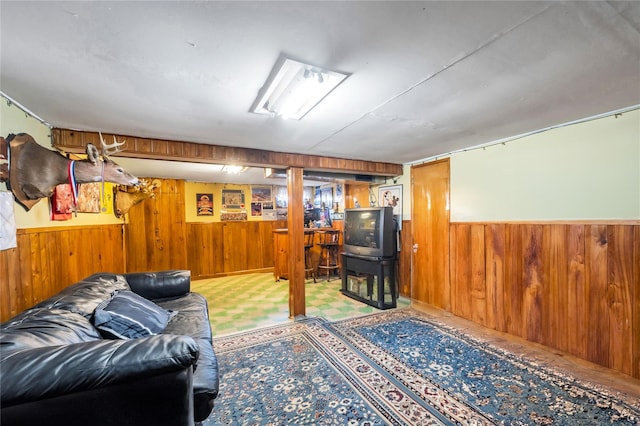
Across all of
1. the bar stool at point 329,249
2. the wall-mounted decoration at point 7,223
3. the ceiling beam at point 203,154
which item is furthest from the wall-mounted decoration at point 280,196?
the wall-mounted decoration at point 7,223

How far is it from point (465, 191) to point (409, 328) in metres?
1.79

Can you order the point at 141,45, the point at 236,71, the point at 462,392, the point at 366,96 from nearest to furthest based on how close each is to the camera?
the point at 141,45
the point at 236,71
the point at 366,96
the point at 462,392

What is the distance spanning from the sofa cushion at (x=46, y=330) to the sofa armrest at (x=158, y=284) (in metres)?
1.10

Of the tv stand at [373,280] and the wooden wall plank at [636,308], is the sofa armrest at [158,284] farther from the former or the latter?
the wooden wall plank at [636,308]

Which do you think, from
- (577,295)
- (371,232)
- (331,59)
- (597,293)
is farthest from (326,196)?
(331,59)

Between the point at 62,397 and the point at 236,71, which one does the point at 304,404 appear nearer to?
the point at 62,397

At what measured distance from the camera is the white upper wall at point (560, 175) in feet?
7.22

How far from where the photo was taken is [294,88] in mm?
1688

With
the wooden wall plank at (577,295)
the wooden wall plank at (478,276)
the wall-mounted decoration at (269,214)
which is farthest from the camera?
the wall-mounted decoration at (269,214)

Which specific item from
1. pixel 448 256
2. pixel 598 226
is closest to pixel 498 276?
pixel 448 256

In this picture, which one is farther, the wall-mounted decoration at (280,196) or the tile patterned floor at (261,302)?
the wall-mounted decoration at (280,196)

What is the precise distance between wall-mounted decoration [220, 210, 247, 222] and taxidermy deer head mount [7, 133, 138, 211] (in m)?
3.88

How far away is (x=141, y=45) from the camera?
1.26m

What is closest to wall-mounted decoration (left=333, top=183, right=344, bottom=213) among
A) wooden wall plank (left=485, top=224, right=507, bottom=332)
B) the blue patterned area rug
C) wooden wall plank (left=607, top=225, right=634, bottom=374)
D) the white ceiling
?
wooden wall plank (left=485, top=224, right=507, bottom=332)
